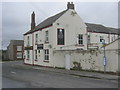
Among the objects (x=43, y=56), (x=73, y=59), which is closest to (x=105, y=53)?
(x=73, y=59)

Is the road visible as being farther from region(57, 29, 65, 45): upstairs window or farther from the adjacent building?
the adjacent building

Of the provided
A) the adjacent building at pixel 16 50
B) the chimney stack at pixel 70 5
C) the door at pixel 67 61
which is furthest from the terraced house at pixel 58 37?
the adjacent building at pixel 16 50

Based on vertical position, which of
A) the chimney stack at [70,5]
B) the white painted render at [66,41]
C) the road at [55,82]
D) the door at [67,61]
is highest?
the chimney stack at [70,5]

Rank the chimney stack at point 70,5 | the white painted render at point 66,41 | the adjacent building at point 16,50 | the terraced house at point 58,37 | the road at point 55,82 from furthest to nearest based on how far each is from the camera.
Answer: the adjacent building at point 16,50
the chimney stack at point 70,5
the terraced house at point 58,37
the white painted render at point 66,41
the road at point 55,82

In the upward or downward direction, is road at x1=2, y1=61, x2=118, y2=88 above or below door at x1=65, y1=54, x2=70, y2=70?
below

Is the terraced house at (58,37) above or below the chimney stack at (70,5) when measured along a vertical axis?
below

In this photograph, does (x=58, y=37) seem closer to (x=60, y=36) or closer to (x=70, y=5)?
(x=60, y=36)

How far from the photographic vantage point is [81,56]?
71.6ft

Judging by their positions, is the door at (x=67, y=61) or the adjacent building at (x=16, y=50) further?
the adjacent building at (x=16, y=50)

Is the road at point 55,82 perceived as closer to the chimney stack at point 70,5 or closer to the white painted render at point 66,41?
the white painted render at point 66,41

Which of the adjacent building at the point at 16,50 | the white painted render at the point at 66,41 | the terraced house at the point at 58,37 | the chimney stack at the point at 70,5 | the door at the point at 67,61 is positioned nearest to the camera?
the door at the point at 67,61

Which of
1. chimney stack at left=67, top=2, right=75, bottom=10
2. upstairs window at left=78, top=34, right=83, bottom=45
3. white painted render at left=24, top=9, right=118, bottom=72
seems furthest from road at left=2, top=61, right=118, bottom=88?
chimney stack at left=67, top=2, right=75, bottom=10

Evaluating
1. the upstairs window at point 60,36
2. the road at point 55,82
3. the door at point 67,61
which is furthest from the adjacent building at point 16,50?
the road at point 55,82

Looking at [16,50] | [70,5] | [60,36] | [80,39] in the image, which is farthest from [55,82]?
[16,50]
